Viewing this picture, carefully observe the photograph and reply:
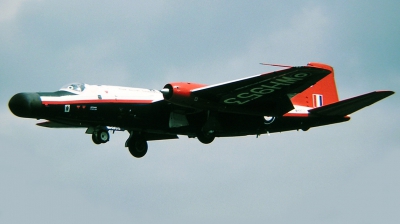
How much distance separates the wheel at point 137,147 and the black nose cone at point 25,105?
5.14m

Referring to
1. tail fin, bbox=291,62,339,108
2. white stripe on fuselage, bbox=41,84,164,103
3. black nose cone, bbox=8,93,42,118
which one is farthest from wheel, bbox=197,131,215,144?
black nose cone, bbox=8,93,42,118

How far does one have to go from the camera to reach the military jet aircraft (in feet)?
88.4

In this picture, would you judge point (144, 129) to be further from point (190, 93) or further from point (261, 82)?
point (261, 82)

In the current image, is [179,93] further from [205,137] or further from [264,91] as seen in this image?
[264,91]

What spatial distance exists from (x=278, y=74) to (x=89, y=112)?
23.0ft

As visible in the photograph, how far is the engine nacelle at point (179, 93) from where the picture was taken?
27688 millimetres

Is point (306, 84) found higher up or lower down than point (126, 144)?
higher up

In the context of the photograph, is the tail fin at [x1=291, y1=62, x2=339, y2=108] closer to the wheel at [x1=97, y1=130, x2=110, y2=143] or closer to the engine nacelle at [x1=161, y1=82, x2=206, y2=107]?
the engine nacelle at [x1=161, y1=82, x2=206, y2=107]

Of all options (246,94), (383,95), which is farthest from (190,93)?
(383,95)

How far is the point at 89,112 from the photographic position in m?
27.5

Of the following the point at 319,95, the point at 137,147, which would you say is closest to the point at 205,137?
the point at 137,147

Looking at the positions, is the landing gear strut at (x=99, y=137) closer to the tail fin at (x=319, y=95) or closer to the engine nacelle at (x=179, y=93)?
the engine nacelle at (x=179, y=93)

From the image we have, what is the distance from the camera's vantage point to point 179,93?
2770 cm

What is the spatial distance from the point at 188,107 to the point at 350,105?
6.70m
